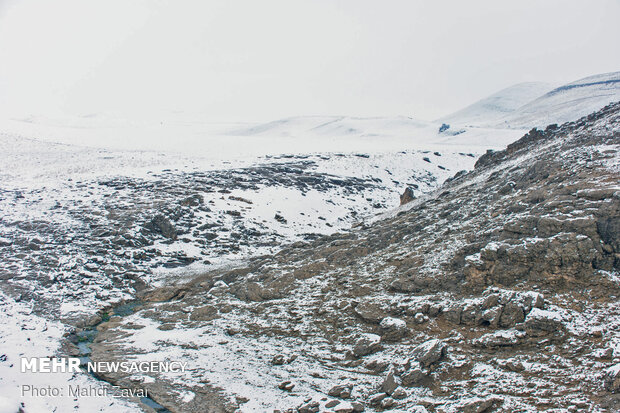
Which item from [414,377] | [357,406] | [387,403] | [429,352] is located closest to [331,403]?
[357,406]

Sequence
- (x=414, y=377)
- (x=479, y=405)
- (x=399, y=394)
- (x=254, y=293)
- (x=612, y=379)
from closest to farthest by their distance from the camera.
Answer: (x=612, y=379)
(x=479, y=405)
(x=399, y=394)
(x=414, y=377)
(x=254, y=293)

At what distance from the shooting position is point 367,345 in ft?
42.8

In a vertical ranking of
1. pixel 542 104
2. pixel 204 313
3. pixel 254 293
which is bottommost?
pixel 204 313

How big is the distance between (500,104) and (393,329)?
A: 470 ft

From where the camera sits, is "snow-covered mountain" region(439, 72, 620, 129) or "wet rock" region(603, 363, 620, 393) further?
"snow-covered mountain" region(439, 72, 620, 129)

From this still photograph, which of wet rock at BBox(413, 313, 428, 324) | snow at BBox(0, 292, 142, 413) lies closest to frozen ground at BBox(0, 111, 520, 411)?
Result: snow at BBox(0, 292, 142, 413)

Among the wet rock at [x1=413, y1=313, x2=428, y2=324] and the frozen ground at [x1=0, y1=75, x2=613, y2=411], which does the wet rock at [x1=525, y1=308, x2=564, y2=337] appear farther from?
the frozen ground at [x1=0, y1=75, x2=613, y2=411]

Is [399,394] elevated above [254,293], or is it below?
below

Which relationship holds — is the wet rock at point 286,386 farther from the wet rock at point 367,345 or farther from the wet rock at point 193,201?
the wet rock at point 193,201

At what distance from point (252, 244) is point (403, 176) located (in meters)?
21.7

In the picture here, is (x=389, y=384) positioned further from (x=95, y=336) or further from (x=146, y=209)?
(x=146, y=209)

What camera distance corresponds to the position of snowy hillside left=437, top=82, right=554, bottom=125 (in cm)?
12512

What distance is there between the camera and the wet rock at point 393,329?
13.2 m

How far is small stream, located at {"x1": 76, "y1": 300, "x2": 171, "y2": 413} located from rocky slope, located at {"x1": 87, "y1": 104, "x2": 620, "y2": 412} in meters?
0.27
